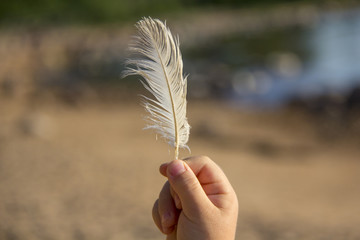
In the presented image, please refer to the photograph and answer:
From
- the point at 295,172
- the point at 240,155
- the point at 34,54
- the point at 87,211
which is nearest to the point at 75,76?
the point at 34,54

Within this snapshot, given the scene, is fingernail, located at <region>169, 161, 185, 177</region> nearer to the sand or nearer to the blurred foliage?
the sand

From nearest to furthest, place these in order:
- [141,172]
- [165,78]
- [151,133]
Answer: [165,78] → [151,133] → [141,172]

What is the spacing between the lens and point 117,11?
97.1 feet

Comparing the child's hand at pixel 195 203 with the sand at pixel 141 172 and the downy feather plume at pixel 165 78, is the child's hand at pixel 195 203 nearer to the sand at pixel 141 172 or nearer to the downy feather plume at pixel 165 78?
the downy feather plume at pixel 165 78

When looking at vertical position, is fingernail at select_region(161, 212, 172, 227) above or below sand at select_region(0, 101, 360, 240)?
above

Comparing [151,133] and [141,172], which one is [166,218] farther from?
[141,172]

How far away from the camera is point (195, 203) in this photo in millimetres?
1250

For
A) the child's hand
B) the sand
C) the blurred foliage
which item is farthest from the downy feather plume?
the blurred foliage

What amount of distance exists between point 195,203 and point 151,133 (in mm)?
439

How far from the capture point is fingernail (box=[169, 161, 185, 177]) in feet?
4.09

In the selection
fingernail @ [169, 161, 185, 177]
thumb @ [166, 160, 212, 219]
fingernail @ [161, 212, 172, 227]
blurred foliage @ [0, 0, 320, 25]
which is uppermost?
blurred foliage @ [0, 0, 320, 25]

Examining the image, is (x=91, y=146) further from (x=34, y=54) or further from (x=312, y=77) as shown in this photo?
(x=34, y=54)

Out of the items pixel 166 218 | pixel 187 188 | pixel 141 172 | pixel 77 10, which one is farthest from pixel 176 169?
pixel 77 10

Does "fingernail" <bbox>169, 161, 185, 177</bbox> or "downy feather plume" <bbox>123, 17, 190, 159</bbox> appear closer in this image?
"fingernail" <bbox>169, 161, 185, 177</bbox>
